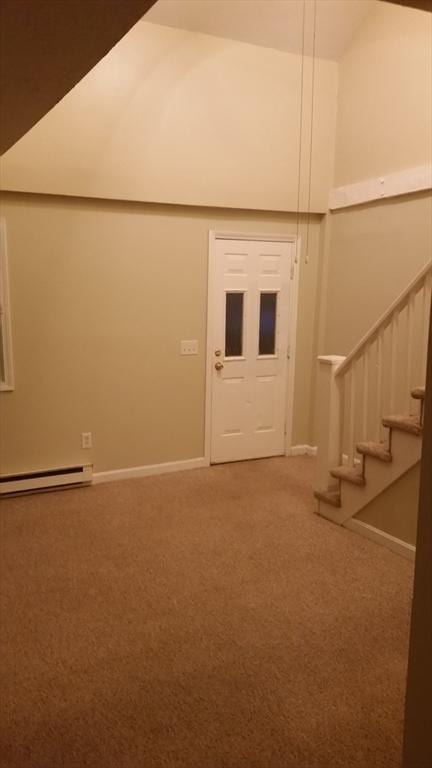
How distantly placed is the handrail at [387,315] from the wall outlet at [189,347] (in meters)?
1.52

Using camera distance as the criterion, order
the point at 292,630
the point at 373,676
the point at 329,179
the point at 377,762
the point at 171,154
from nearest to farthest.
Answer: the point at 377,762 → the point at 373,676 → the point at 292,630 → the point at 171,154 → the point at 329,179

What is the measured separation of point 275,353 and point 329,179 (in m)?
1.74

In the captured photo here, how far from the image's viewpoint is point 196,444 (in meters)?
5.28

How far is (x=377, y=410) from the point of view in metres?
3.80

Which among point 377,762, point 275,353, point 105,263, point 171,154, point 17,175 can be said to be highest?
point 171,154

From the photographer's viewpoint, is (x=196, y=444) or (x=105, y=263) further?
Result: (x=196, y=444)

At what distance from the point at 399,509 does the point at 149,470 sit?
232cm

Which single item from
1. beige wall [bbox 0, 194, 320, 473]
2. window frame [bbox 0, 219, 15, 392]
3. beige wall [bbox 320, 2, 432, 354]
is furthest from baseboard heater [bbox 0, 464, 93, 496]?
beige wall [bbox 320, 2, 432, 354]

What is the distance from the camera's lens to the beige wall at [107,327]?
4438 mm

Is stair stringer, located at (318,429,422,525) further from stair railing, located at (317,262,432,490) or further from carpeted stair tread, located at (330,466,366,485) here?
stair railing, located at (317,262,432,490)

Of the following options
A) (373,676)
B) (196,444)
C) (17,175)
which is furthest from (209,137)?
(373,676)

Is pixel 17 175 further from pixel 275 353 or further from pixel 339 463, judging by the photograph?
pixel 339 463

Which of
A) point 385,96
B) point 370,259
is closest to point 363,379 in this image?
point 370,259

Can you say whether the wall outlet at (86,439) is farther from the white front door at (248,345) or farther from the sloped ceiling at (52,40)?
the sloped ceiling at (52,40)
